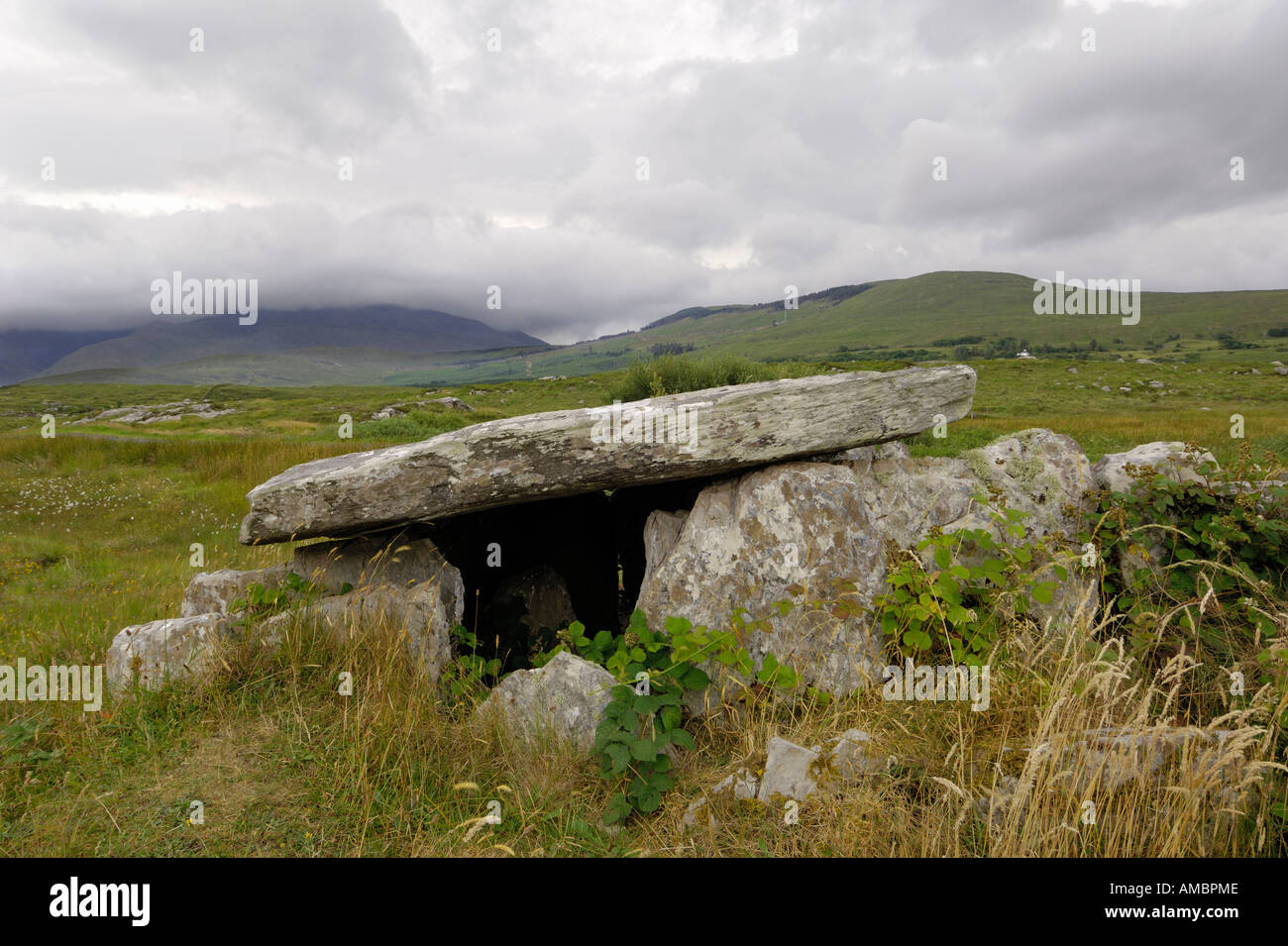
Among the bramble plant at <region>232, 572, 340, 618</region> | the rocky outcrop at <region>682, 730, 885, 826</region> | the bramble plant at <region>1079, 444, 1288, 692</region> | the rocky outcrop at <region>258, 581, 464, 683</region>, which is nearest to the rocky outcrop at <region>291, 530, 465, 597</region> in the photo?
the bramble plant at <region>232, 572, 340, 618</region>

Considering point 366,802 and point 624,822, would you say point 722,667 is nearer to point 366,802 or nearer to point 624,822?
point 624,822

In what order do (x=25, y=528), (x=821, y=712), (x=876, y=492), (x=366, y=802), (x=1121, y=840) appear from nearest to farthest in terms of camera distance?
(x=1121, y=840) < (x=366, y=802) < (x=821, y=712) < (x=876, y=492) < (x=25, y=528)

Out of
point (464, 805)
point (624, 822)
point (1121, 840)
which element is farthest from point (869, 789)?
point (464, 805)

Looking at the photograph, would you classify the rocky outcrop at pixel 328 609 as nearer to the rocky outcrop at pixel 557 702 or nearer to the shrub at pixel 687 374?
the rocky outcrop at pixel 557 702

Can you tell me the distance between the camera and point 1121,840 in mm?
2928

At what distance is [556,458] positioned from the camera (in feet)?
17.1

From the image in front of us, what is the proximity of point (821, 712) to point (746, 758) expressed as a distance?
35.8 inches

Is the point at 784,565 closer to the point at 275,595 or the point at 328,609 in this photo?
the point at 328,609
